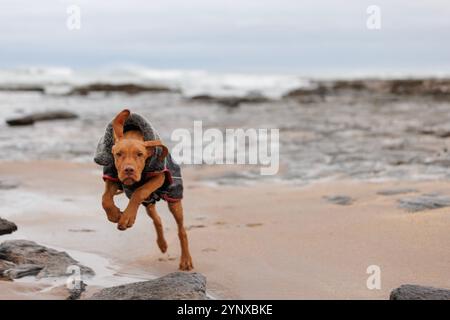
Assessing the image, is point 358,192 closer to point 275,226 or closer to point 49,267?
point 275,226

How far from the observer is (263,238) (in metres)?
7.36

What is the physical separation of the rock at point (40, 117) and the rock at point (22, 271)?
17.0 m

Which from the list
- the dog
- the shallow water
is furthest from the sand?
the shallow water

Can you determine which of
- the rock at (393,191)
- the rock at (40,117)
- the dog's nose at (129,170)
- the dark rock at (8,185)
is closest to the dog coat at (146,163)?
the dog's nose at (129,170)

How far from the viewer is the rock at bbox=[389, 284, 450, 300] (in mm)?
4848

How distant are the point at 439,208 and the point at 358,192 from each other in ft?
5.88

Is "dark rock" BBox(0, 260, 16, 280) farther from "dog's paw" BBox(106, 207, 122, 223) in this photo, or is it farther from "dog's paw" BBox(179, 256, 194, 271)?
"dog's paw" BBox(179, 256, 194, 271)

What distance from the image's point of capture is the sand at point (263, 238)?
5.78 metres

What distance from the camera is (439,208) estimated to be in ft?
26.4

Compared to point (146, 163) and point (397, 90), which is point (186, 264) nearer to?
point (146, 163)

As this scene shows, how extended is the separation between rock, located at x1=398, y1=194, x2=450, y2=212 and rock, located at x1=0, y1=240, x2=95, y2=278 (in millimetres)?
4184

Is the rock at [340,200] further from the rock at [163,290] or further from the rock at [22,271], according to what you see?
the rock at [22,271]
